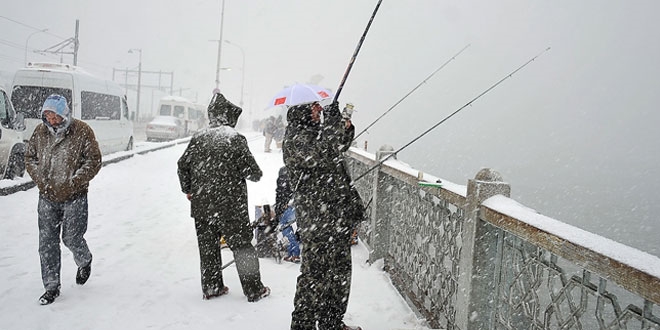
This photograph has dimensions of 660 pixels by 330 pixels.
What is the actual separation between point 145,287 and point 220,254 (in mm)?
1011

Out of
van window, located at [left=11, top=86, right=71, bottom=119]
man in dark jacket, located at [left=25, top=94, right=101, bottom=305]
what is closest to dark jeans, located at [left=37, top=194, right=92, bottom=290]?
man in dark jacket, located at [left=25, top=94, right=101, bottom=305]

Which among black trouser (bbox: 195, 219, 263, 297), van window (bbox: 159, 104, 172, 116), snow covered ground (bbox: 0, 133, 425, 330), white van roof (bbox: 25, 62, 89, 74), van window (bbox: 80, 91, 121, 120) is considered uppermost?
van window (bbox: 159, 104, 172, 116)

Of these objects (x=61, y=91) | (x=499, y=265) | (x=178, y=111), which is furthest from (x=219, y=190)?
(x=178, y=111)

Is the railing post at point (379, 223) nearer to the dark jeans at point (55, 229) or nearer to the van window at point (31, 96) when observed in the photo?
the dark jeans at point (55, 229)

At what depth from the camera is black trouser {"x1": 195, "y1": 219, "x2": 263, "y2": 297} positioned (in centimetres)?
417

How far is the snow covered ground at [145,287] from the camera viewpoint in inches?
153

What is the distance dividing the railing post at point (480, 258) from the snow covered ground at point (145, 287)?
3.46ft

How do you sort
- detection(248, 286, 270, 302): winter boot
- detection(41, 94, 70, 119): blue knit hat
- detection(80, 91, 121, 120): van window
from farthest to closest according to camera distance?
detection(80, 91, 121, 120): van window, detection(248, 286, 270, 302): winter boot, detection(41, 94, 70, 119): blue knit hat

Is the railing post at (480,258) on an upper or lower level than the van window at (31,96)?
lower

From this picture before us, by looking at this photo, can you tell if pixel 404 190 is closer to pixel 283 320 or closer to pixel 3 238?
pixel 283 320

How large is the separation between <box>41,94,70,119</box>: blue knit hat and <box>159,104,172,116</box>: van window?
97.6 ft

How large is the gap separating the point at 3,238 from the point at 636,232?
239ft

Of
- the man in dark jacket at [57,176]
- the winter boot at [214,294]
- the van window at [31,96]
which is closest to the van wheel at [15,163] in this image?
the van window at [31,96]

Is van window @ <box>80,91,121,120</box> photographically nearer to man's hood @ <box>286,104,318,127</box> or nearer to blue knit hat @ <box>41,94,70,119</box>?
blue knit hat @ <box>41,94,70,119</box>
